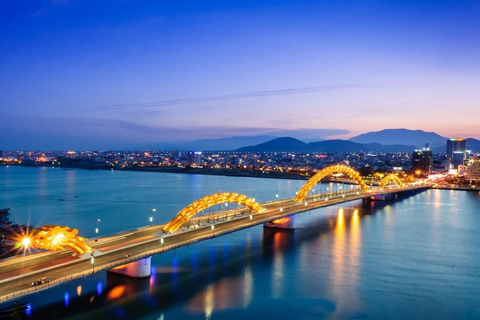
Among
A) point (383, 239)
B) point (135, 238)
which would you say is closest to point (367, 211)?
point (383, 239)

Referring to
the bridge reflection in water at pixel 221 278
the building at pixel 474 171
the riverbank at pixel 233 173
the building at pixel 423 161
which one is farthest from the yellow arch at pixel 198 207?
the building at pixel 423 161

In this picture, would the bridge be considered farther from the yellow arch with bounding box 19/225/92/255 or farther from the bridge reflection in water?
the bridge reflection in water

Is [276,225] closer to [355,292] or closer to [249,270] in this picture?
[249,270]

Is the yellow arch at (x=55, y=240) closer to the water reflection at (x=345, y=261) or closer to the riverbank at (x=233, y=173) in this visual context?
the water reflection at (x=345, y=261)

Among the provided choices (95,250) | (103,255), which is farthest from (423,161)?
(95,250)

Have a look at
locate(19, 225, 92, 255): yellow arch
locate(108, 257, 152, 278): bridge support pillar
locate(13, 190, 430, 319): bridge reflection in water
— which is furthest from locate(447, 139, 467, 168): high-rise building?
locate(19, 225, 92, 255): yellow arch

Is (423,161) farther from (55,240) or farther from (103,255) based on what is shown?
(55,240)

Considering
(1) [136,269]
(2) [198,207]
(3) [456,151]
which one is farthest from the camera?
(3) [456,151]
